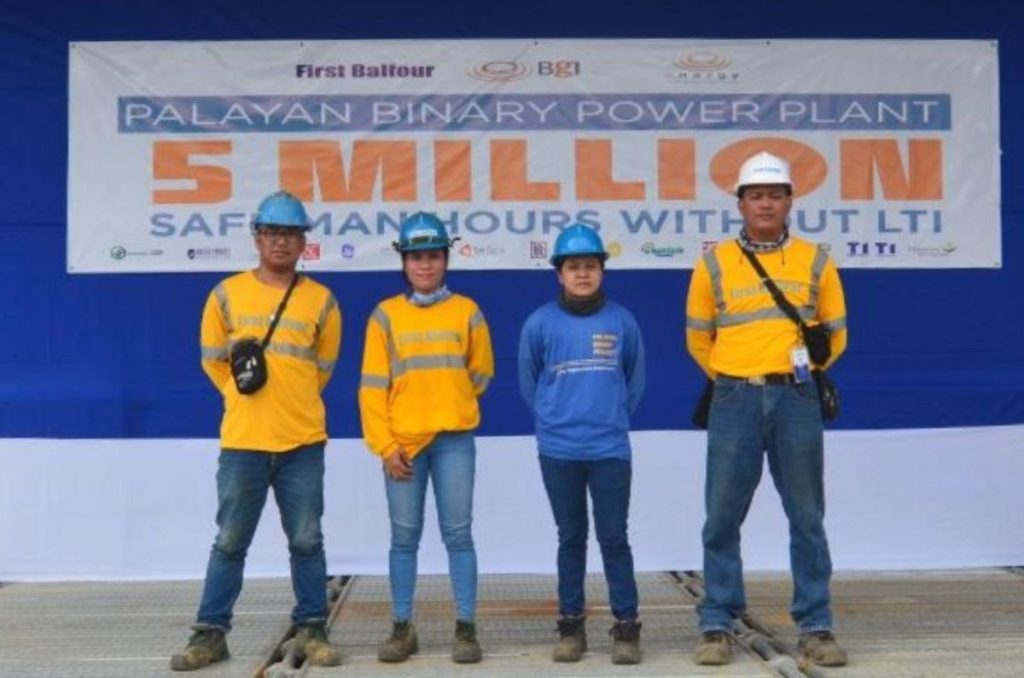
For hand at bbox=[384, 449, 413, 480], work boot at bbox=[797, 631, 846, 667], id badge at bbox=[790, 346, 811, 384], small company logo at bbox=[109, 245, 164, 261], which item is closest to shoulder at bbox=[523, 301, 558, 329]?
hand at bbox=[384, 449, 413, 480]

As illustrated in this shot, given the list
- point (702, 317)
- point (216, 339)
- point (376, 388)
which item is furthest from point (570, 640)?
point (216, 339)

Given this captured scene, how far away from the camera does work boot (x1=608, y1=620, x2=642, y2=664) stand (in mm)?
4934

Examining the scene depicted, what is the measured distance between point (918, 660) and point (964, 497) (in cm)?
225

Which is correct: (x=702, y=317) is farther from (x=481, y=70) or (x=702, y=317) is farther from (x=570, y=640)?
(x=481, y=70)

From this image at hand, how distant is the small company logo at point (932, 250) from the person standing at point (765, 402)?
209 centimetres

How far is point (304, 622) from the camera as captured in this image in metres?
5.14

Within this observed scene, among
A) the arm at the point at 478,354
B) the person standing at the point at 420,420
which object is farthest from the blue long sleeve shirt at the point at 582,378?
the person standing at the point at 420,420

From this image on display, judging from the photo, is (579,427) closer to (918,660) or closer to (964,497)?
(918,660)

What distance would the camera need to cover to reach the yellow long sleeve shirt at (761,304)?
495 centimetres

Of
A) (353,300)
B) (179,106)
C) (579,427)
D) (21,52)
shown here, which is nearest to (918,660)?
(579,427)

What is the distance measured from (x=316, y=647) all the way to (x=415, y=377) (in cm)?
109

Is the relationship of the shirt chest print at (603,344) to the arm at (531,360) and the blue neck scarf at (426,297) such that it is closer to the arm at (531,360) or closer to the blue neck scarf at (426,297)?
the arm at (531,360)

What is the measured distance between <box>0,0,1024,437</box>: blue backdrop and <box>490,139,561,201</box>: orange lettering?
1.33 ft

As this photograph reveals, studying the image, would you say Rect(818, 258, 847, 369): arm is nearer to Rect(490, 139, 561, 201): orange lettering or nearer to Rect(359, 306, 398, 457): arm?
Rect(359, 306, 398, 457): arm
